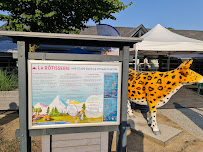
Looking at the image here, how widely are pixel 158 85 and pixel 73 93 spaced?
2773 millimetres

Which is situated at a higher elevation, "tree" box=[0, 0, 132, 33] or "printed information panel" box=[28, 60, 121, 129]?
"tree" box=[0, 0, 132, 33]

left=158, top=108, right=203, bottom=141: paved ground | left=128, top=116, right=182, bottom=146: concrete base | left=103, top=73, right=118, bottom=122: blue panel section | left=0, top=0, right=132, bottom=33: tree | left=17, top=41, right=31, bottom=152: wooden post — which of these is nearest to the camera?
left=17, top=41, right=31, bottom=152: wooden post

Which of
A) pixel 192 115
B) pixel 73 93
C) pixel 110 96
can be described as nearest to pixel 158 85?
pixel 110 96

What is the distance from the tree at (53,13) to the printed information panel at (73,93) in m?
4.65

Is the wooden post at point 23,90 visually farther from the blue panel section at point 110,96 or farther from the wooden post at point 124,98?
the wooden post at point 124,98

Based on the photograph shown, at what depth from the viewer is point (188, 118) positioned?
578cm

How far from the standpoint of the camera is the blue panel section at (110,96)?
2.30 metres

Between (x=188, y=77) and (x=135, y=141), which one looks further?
(x=135, y=141)

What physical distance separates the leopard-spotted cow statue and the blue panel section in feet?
7.30

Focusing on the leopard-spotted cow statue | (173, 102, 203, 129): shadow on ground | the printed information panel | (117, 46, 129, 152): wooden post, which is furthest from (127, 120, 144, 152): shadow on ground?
(173, 102, 203, 129): shadow on ground

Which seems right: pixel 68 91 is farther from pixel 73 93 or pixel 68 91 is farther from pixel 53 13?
pixel 53 13

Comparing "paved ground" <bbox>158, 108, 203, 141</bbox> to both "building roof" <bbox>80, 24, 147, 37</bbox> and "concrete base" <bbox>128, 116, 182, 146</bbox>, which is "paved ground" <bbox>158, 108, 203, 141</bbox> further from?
"building roof" <bbox>80, 24, 147, 37</bbox>

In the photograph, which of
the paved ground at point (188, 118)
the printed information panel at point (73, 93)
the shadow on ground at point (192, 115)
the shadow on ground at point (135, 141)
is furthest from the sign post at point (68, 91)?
the shadow on ground at point (192, 115)

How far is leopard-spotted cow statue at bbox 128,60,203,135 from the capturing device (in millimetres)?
3971
